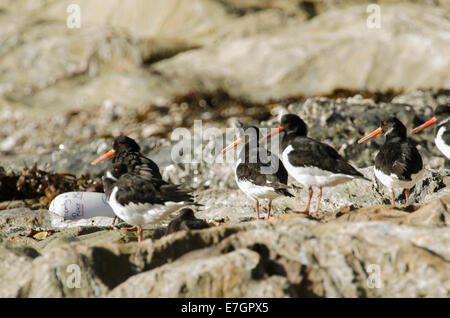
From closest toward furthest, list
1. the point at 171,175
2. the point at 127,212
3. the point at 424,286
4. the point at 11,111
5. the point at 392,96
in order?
the point at 424,286 → the point at 127,212 → the point at 171,175 → the point at 392,96 → the point at 11,111

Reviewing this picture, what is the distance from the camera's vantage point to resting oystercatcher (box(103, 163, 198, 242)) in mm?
5547

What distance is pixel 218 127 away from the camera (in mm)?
14742

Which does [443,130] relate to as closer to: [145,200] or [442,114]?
[442,114]

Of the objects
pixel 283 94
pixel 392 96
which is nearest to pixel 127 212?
pixel 392 96

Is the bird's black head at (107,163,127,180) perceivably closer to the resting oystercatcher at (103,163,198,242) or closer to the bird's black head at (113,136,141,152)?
the resting oystercatcher at (103,163,198,242)

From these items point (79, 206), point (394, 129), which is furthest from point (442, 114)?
point (79, 206)

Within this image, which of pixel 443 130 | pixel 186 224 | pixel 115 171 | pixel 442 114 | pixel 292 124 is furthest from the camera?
pixel 442 114

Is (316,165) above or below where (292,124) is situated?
below

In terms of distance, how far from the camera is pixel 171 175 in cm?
1042

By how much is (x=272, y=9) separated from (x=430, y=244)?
18.8 m

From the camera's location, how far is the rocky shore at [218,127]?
12.8ft

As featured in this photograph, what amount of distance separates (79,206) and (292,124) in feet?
9.66

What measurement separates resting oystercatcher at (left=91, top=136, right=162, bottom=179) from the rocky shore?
2.19ft
